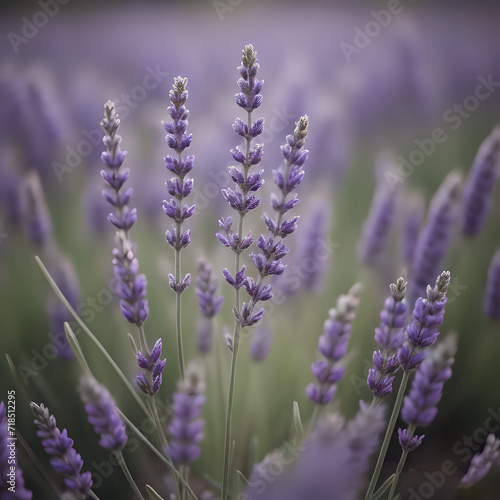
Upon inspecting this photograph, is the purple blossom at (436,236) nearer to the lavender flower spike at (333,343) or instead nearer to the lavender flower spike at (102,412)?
the lavender flower spike at (333,343)

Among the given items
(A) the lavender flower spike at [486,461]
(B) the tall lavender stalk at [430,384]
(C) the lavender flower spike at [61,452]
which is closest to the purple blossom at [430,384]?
(B) the tall lavender stalk at [430,384]

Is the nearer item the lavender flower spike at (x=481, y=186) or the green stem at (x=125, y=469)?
the green stem at (x=125, y=469)

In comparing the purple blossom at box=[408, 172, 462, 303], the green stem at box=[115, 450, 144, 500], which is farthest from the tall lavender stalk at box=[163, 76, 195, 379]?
the purple blossom at box=[408, 172, 462, 303]

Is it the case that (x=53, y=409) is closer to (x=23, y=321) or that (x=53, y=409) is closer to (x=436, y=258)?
(x=23, y=321)

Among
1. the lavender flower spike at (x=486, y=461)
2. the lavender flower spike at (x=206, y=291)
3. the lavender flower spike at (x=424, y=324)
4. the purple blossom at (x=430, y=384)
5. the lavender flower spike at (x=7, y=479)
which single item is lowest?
the lavender flower spike at (x=486, y=461)

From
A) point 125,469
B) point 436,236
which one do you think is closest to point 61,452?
point 125,469

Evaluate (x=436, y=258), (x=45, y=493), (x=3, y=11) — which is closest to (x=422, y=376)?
(x=436, y=258)
